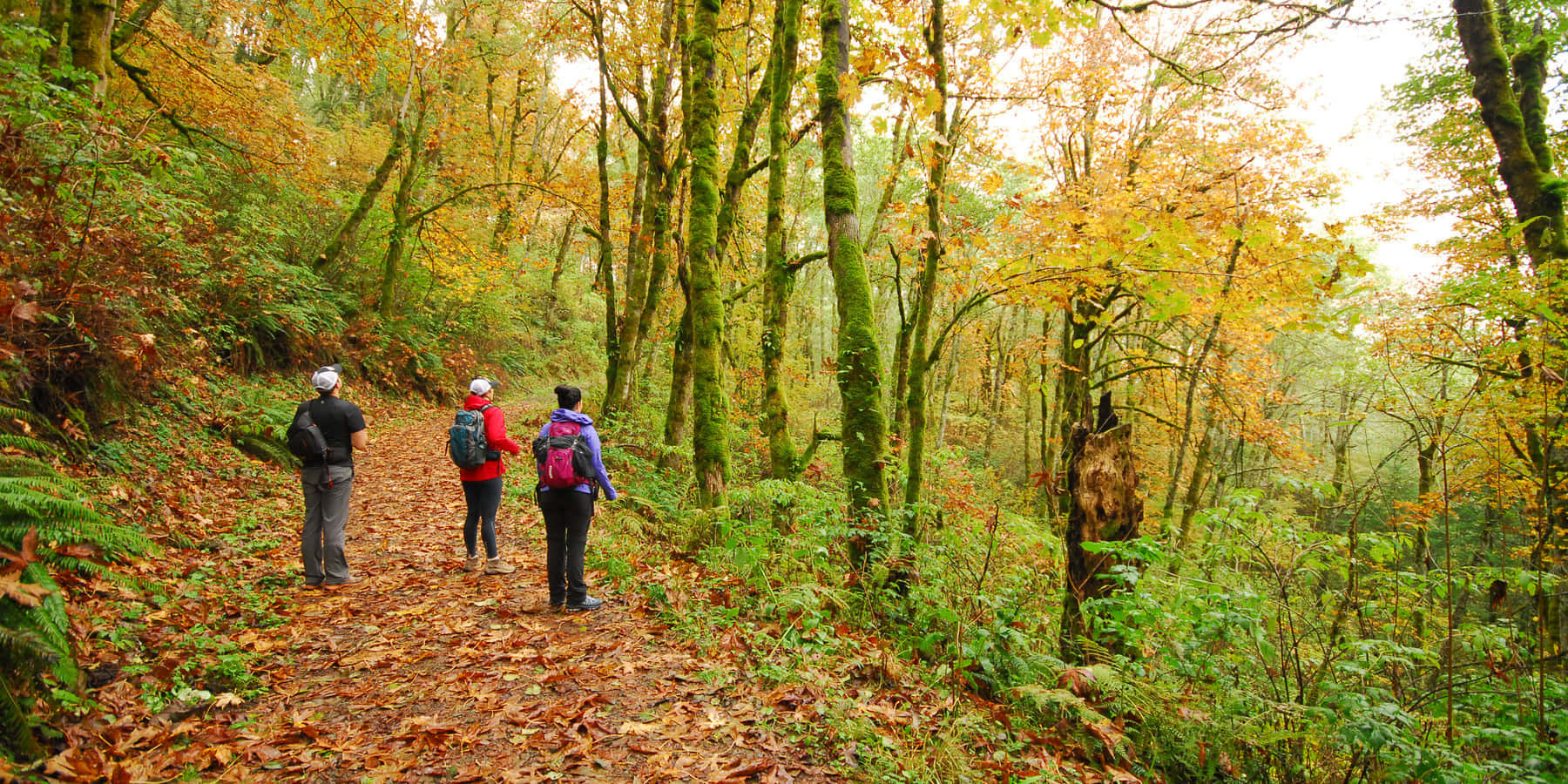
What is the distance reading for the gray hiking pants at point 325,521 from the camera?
5.47 m

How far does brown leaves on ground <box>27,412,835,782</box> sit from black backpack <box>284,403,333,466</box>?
3.94 feet

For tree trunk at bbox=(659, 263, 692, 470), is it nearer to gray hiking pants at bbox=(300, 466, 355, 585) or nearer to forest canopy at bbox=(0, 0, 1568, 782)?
forest canopy at bbox=(0, 0, 1568, 782)

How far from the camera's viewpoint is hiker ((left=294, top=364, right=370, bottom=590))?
5.48m

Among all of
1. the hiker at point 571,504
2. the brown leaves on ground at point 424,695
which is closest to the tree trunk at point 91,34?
the brown leaves on ground at point 424,695

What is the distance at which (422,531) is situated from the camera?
7.58 metres

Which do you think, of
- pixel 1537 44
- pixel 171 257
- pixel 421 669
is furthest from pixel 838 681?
pixel 1537 44

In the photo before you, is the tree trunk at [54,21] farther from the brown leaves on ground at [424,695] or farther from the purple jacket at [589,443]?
the purple jacket at [589,443]

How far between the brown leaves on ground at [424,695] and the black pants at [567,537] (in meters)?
0.23

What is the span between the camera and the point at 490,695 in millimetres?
3859

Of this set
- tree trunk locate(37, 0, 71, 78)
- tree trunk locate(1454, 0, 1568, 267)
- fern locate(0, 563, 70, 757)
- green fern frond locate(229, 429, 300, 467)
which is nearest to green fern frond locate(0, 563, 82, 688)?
fern locate(0, 563, 70, 757)

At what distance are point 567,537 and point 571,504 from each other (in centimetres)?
44

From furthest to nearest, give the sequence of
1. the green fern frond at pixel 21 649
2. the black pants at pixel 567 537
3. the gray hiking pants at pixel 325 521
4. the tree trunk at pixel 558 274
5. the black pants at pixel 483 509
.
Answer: the tree trunk at pixel 558 274
the black pants at pixel 483 509
the gray hiking pants at pixel 325 521
the black pants at pixel 567 537
the green fern frond at pixel 21 649

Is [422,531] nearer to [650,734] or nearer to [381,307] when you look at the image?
[650,734]

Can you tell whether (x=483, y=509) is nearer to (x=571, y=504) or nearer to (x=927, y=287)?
(x=571, y=504)
